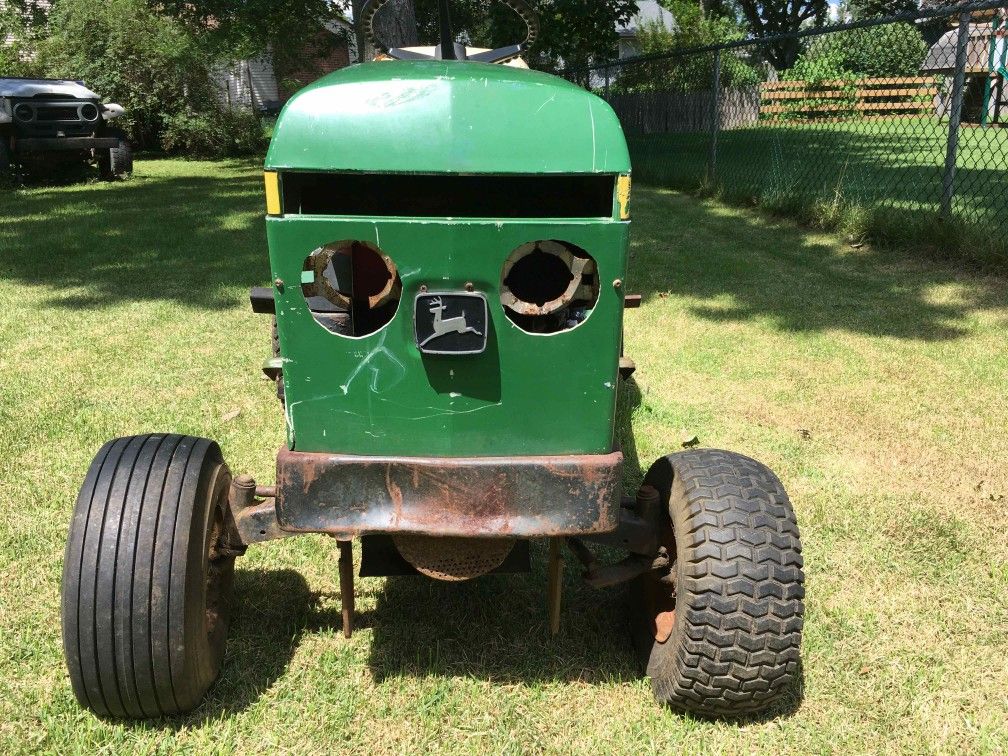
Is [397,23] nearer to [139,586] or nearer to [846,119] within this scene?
[846,119]

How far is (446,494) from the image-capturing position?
2.07m

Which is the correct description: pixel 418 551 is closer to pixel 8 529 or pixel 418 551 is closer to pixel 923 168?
pixel 8 529

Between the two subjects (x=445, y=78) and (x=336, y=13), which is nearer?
(x=445, y=78)

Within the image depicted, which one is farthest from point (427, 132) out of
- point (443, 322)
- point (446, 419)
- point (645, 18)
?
point (645, 18)

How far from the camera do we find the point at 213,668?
2.30m

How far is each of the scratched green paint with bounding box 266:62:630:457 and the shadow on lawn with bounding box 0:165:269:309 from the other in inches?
169

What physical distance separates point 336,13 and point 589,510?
1463 centimetres

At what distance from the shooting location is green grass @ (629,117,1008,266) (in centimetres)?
705

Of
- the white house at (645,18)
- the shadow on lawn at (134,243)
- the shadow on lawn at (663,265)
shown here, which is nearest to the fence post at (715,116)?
the shadow on lawn at (663,265)

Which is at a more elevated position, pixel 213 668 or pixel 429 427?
pixel 429 427

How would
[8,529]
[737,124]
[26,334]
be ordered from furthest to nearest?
[737,124] < [26,334] < [8,529]

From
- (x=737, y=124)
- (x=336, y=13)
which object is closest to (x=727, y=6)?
(x=336, y=13)

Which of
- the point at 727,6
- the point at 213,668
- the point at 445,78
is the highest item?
the point at 727,6

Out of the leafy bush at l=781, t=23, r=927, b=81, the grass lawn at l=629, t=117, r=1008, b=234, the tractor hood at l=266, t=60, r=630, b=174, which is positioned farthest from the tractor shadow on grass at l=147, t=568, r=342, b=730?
the leafy bush at l=781, t=23, r=927, b=81
